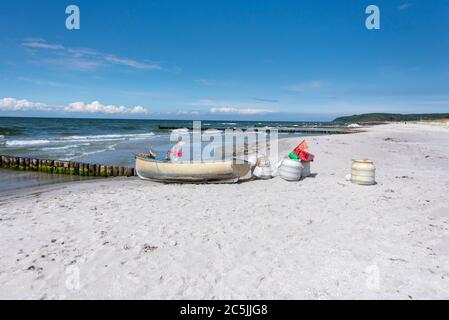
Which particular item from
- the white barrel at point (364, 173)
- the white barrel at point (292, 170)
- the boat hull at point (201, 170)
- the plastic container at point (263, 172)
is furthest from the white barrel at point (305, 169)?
the boat hull at point (201, 170)

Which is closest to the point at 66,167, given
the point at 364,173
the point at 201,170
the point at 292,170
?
the point at 201,170

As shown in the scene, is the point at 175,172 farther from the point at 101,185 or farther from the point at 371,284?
the point at 371,284

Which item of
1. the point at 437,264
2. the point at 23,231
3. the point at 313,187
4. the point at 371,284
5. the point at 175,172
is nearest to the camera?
the point at 371,284

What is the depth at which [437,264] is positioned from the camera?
17.4ft

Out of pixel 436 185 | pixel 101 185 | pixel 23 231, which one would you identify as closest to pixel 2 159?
pixel 101 185

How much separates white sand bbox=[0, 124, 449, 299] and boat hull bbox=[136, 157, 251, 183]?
1681 millimetres

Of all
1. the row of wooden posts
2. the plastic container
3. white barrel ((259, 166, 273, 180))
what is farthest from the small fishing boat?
the row of wooden posts

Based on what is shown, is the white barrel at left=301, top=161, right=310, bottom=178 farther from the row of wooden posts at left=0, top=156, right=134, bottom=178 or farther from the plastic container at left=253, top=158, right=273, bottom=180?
the row of wooden posts at left=0, top=156, right=134, bottom=178

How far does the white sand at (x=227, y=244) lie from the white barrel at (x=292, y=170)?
1432mm

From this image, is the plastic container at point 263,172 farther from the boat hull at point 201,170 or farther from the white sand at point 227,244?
the white sand at point 227,244

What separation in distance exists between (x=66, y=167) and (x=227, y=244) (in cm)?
1295

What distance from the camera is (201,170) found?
12.1m
